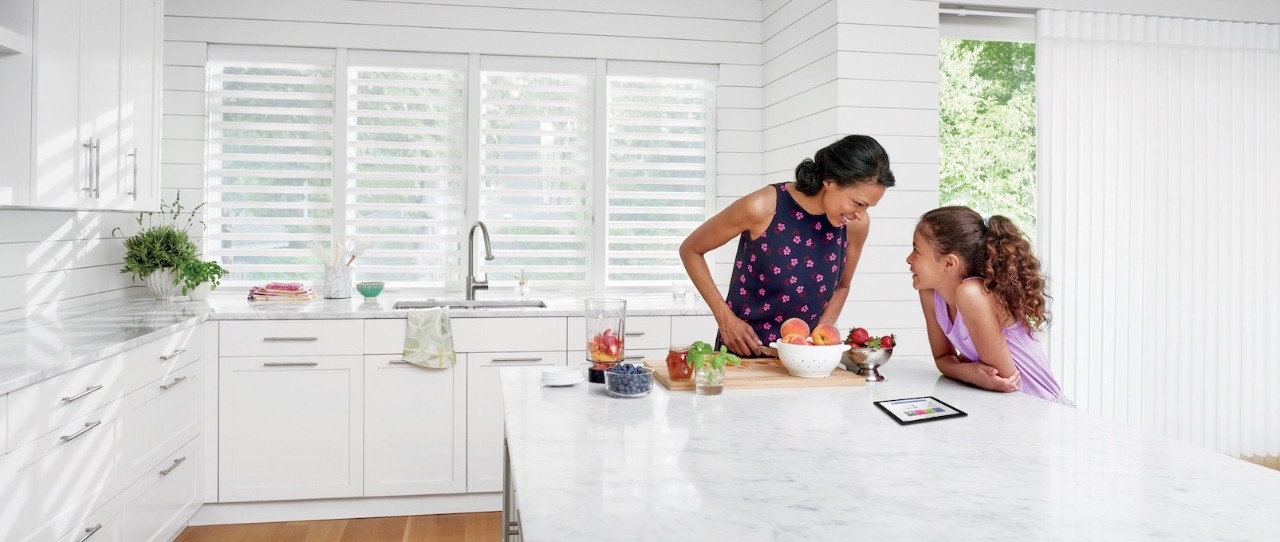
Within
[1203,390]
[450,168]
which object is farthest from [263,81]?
[1203,390]

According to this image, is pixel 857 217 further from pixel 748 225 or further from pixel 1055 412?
pixel 1055 412

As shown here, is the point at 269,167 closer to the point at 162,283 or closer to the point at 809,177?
the point at 162,283

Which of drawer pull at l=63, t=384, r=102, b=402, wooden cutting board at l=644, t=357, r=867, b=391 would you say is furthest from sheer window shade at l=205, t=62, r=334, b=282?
wooden cutting board at l=644, t=357, r=867, b=391

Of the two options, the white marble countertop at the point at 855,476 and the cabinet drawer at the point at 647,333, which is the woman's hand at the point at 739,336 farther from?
the cabinet drawer at the point at 647,333

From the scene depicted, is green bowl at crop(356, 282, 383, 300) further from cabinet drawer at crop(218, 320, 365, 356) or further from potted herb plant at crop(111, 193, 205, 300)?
potted herb plant at crop(111, 193, 205, 300)

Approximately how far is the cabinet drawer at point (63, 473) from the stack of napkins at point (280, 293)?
1272 mm

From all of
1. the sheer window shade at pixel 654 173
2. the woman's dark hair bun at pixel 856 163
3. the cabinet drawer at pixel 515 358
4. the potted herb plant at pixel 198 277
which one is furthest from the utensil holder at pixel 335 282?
the woman's dark hair bun at pixel 856 163

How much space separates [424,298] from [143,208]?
1301mm

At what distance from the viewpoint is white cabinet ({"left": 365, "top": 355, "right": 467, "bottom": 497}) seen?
3557 millimetres

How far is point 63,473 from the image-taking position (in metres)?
2.30

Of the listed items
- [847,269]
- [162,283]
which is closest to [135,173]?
[162,283]

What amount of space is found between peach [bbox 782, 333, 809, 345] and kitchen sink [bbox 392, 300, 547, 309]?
1.83 metres

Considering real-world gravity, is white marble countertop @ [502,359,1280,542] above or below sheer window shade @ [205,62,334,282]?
below

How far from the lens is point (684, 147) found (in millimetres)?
4551
